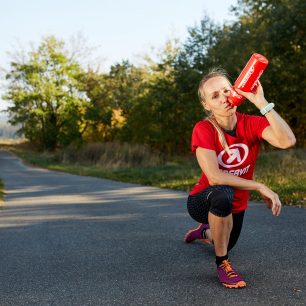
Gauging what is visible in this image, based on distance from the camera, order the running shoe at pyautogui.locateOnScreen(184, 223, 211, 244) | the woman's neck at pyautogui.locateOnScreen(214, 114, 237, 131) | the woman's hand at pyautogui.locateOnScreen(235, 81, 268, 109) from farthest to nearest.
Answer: the running shoe at pyautogui.locateOnScreen(184, 223, 211, 244) → the woman's neck at pyautogui.locateOnScreen(214, 114, 237, 131) → the woman's hand at pyautogui.locateOnScreen(235, 81, 268, 109)

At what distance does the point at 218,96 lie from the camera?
337cm

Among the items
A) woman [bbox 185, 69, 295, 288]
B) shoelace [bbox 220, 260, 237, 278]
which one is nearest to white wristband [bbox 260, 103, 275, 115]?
woman [bbox 185, 69, 295, 288]

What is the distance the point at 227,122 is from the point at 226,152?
25cm

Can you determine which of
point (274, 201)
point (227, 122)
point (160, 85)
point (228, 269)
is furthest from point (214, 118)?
point (160, 85)

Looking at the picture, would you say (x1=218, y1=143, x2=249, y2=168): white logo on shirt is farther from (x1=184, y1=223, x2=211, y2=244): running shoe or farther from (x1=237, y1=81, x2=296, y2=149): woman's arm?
(x1=184, y1=223, x2=211, y2=244): running shoe

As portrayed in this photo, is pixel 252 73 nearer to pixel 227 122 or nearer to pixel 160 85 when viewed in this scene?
pixel 227 122

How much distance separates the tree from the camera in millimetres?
48062

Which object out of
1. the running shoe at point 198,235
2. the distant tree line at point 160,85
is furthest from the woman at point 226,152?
the distant tree line at point 160,85

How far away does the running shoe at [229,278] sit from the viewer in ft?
10.3

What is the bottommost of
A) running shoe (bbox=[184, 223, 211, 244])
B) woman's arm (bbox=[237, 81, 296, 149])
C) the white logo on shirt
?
running shoe (bbox=[184, 223, 211, 244])

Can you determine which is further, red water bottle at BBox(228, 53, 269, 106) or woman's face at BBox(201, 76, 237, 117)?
woman's face at BBox(201, 76, 237, 117)

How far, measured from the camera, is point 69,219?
700 centimetres

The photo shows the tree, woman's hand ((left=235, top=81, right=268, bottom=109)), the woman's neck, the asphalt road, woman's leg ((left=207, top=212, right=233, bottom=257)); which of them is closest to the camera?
the asphalt road

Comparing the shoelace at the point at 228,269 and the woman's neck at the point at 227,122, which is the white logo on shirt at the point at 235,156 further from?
the shoelace at the point at 228,269
